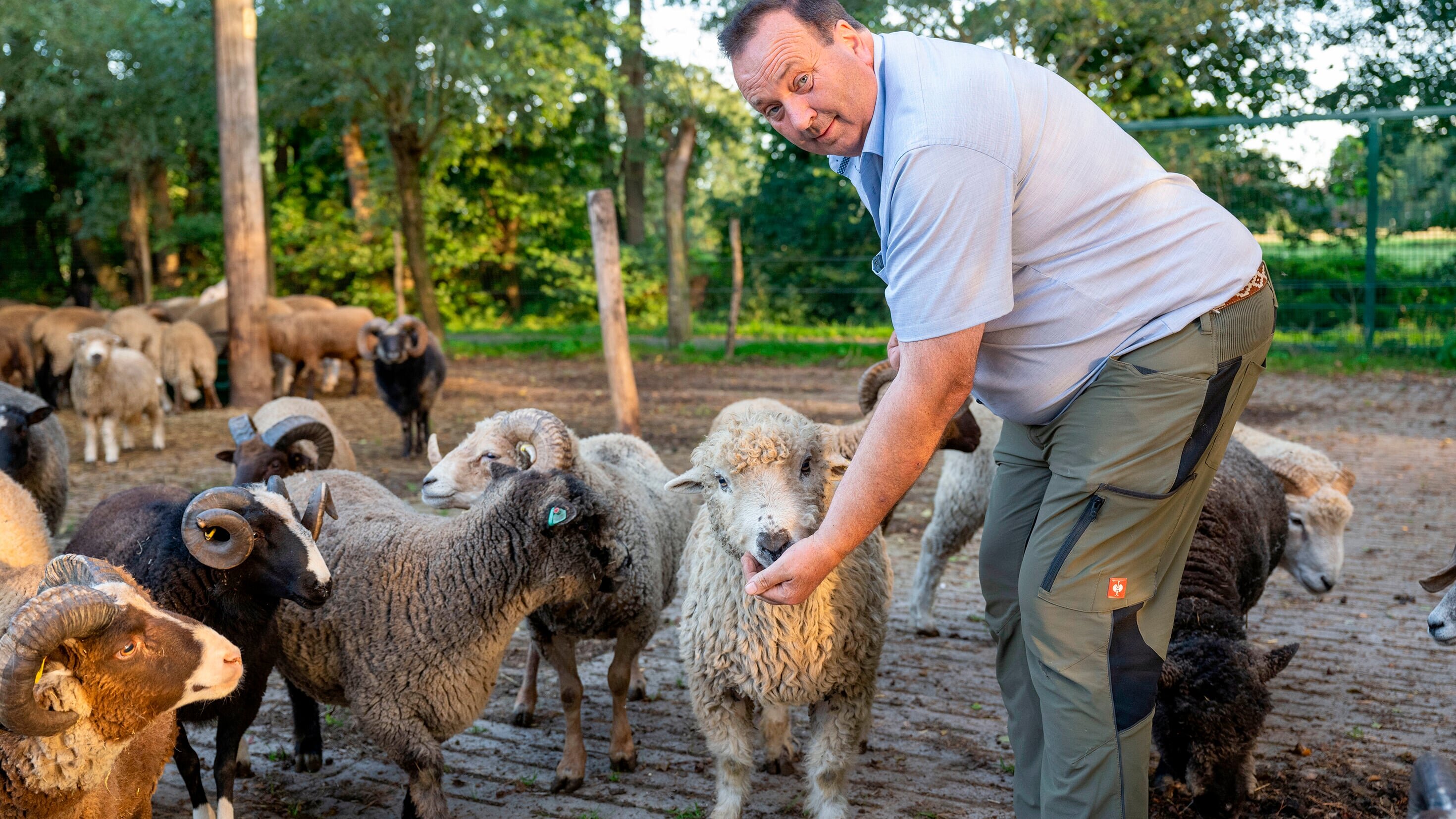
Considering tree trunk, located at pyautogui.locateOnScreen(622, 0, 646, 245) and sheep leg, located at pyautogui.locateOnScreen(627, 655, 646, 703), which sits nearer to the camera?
sheep leg, located at pyautogui.locateOnScreen(627, 655, 646, 703)

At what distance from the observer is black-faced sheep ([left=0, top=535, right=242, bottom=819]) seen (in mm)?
2611

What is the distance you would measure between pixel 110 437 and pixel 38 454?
484 centimetres

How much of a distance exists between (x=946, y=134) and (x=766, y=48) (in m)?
0.44

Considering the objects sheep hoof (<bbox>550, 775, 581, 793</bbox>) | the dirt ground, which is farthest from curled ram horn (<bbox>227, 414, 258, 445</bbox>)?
sheep hoof (<bbox>550, 775, 581, 793</bbox>)

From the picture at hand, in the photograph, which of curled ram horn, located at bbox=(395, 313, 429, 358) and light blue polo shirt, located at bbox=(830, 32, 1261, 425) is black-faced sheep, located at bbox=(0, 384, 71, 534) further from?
light blue polo shirt, located at bbox=(830, 32, 1261, 425)

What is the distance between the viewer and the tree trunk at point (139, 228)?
891 inches

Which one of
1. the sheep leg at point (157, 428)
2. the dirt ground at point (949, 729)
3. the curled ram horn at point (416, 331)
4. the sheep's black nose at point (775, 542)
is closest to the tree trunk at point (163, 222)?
the sheep leg at point (157, 428)

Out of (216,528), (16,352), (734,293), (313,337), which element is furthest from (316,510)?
(734,293)

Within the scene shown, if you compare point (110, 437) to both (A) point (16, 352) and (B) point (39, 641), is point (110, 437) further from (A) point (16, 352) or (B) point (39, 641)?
(B) point (39, 641)

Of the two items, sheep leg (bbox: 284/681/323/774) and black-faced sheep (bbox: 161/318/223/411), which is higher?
black-faced sheep (bbox: 161/318/223/411)

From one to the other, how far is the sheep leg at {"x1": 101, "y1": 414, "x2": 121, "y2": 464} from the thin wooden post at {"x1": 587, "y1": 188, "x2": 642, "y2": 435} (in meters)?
5.82

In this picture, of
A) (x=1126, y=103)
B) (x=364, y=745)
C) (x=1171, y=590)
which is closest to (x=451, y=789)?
(x=364, y=745)

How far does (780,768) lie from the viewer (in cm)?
435

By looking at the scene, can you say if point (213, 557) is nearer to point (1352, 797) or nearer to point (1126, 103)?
point (1352, 797)
